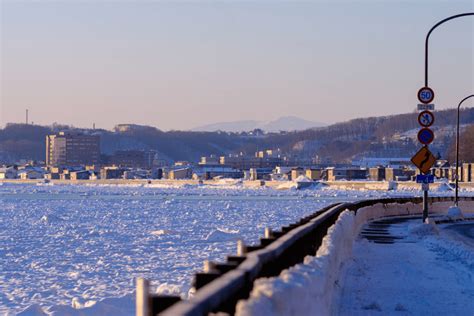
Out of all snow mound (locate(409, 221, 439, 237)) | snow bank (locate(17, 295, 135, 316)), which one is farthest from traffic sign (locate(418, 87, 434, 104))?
snow bank (locate(17, 295, 135, 316))

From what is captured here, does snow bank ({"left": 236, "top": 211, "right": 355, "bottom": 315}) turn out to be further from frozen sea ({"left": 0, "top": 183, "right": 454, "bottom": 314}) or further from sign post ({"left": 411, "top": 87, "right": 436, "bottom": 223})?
sign post ({"left": 411, "top": 87, "right": 436, "bottom": 223})

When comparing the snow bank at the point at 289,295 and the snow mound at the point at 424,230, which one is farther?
the snow mound at the point at 424,230

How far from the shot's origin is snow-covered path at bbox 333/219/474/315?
13.9 meters

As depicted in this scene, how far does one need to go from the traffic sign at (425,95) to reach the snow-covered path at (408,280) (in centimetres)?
761

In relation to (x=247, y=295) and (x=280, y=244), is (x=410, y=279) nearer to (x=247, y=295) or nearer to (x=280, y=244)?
(x=280, y=244)

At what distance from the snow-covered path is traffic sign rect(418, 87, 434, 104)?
25.0 ft

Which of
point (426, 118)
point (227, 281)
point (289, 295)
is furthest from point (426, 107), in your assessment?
point (227, 281)

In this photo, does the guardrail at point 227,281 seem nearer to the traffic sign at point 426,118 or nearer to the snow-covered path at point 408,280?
the snow-covered path at point 408,280

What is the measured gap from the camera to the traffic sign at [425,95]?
33841mm

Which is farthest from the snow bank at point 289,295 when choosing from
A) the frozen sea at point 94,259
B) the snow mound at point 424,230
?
the snow mound at point 424,230

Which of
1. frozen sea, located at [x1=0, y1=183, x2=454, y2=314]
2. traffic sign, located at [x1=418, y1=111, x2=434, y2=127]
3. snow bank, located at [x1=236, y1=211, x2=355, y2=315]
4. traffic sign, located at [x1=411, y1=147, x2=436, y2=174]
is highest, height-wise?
traffic sign, located at [x1=418, y1=111, x2=434, y2=127]

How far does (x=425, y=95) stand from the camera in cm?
3394

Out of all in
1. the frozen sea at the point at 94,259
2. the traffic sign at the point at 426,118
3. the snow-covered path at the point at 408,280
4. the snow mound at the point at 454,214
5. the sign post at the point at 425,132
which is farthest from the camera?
the snow mound at the point at 454,214

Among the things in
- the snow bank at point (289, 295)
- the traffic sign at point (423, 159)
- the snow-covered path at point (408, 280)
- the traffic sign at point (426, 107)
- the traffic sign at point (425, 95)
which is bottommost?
the snow-covered path at point (408, 280)
